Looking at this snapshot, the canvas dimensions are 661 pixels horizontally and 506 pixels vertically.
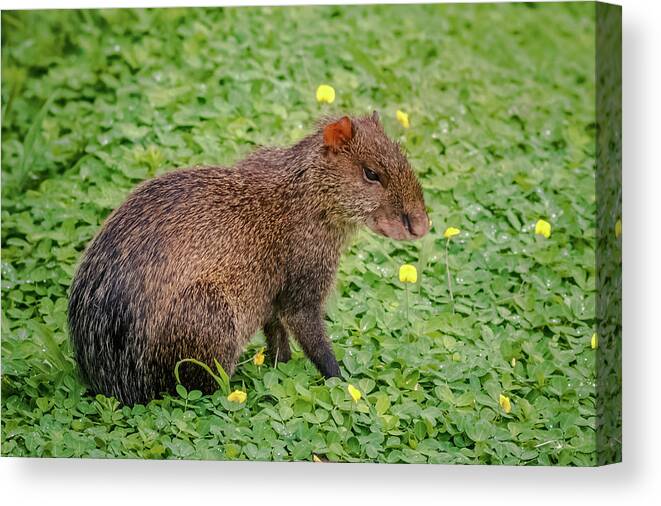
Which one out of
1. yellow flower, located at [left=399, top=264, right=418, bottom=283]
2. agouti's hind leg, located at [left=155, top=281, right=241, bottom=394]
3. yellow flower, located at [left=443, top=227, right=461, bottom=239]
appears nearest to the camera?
agouti's hind leg, located at [left=155, top=281, right=241, bottom=394]

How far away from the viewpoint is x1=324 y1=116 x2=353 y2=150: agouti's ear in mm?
6348

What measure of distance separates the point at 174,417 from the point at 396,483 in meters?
1.09

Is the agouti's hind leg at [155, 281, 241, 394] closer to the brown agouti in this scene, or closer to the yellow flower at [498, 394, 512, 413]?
the brown agouti

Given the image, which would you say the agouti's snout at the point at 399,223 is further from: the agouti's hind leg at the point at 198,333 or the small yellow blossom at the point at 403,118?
the small yellow blossom at the point at 403,118

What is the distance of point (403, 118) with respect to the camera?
24.5ft

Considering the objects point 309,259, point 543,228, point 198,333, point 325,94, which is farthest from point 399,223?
point 325,94

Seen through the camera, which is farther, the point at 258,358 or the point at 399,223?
the point at 258,358

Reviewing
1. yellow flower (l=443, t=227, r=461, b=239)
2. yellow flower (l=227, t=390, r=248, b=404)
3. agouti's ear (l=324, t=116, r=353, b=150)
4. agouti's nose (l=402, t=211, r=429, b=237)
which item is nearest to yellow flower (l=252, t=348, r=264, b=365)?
yellow flower (l=227, t=390, r=248, b=404)

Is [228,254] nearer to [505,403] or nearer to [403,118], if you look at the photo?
[505,403]

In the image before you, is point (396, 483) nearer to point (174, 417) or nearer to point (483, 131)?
point (174, 417)

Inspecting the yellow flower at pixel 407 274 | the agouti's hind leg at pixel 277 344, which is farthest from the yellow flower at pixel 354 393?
the yellow flower at pixel 407 274

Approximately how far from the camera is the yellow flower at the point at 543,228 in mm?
6879

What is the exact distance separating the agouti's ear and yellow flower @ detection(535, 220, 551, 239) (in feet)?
3.94

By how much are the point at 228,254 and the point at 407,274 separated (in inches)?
40.2
